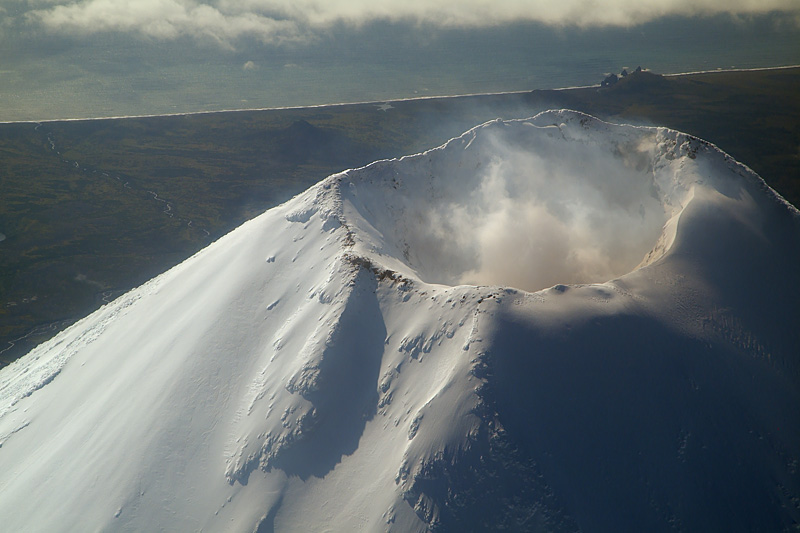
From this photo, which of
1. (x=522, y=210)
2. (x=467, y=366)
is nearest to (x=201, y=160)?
(x=522, y=210)

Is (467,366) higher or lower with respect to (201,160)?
higher

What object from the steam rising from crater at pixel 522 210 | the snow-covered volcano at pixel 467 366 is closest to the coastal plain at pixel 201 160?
the snow-covered volcano at pixel 467 366

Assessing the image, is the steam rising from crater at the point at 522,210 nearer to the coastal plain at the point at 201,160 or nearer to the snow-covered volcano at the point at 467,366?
the snow-covered volcano at the point at 467,366

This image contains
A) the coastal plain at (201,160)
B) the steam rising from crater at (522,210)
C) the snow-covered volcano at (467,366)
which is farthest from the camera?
the coastal plain at (201,160)

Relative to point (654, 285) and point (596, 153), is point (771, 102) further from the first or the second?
point (654, 285)

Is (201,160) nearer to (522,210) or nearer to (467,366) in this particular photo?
(522,210)
